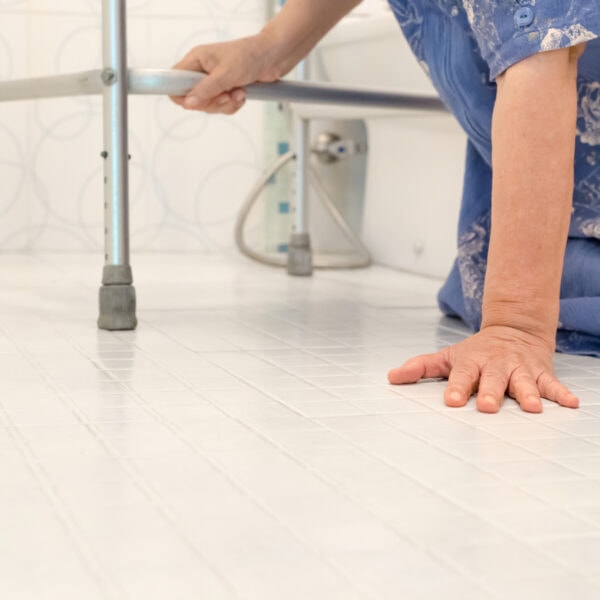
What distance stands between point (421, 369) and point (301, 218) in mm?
1129

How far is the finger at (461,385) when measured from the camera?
1.04m

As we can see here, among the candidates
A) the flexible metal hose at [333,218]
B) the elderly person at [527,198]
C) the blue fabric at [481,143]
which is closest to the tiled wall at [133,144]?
the flexible metal hose at [333,218]

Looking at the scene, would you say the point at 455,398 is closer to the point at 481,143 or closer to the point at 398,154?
the point at 481,143

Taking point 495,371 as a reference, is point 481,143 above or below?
above

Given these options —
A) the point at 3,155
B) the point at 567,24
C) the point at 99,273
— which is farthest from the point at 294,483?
the point at 3,155

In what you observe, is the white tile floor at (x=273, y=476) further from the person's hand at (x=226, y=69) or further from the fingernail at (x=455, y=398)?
the person's hand at (x=226, y=69)

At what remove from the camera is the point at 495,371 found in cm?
109

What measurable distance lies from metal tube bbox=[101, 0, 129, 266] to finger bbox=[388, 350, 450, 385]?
1.53 ft

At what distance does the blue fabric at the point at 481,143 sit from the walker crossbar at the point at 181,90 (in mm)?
188

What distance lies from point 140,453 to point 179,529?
7.1 inches

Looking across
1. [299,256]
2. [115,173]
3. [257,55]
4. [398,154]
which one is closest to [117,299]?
[115,173]

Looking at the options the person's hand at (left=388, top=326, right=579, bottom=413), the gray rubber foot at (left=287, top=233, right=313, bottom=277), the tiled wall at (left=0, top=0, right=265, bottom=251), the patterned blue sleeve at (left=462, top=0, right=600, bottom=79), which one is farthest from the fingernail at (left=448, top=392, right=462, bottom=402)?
the tiled wall at (left=0, top=0, right=265, bottom=251)

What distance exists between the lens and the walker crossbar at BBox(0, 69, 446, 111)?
4.78 feet

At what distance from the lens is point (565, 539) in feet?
2.25
